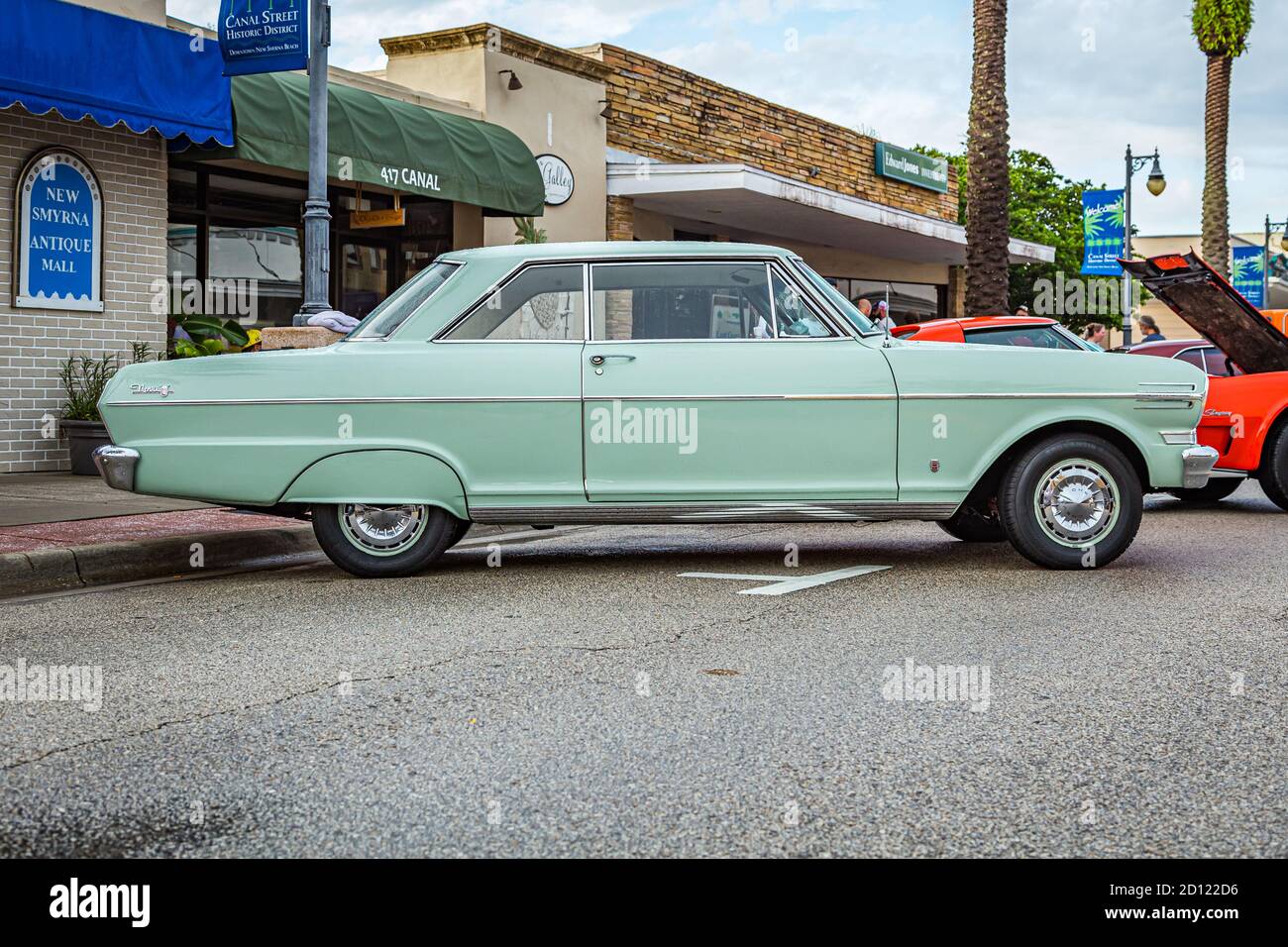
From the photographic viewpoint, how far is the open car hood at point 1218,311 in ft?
35.6

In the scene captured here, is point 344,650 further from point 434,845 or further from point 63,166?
point 63,166

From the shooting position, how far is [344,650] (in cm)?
561

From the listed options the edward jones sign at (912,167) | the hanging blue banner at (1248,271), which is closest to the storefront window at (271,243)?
the edward jones sign at (912,167)

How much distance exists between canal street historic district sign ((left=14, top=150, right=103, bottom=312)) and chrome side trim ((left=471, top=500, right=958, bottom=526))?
277 inches

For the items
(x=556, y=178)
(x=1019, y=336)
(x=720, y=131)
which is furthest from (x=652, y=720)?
(x=720, y=131)

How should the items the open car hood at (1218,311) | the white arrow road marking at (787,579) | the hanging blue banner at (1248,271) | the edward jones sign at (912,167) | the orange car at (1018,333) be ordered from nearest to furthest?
1. the white arrow road marking at (787,579)
2. the open car hood at (1218,311)
3. the orange car at (1018,333)
4. the edward jones sign at (912,167)
5. the hanging blue banner at (1248,271)

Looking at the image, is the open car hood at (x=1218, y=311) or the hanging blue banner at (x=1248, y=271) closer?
the open car hood at (x=1218, y=311)

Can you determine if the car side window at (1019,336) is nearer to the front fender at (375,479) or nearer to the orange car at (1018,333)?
the orange car at (1018,333)

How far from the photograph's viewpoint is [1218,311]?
36.3 ft

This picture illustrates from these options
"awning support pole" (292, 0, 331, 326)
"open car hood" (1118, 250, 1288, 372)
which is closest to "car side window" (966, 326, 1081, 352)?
"open car hood" (1118, 250, 1288, 372)

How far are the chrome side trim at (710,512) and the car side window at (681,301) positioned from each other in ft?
2.95

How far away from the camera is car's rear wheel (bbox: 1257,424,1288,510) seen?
1094 centimetres

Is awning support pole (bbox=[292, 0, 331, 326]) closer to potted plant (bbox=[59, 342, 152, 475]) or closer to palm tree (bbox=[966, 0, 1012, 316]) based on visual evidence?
potted plant (bbox=[59, 342, 152, 475])
